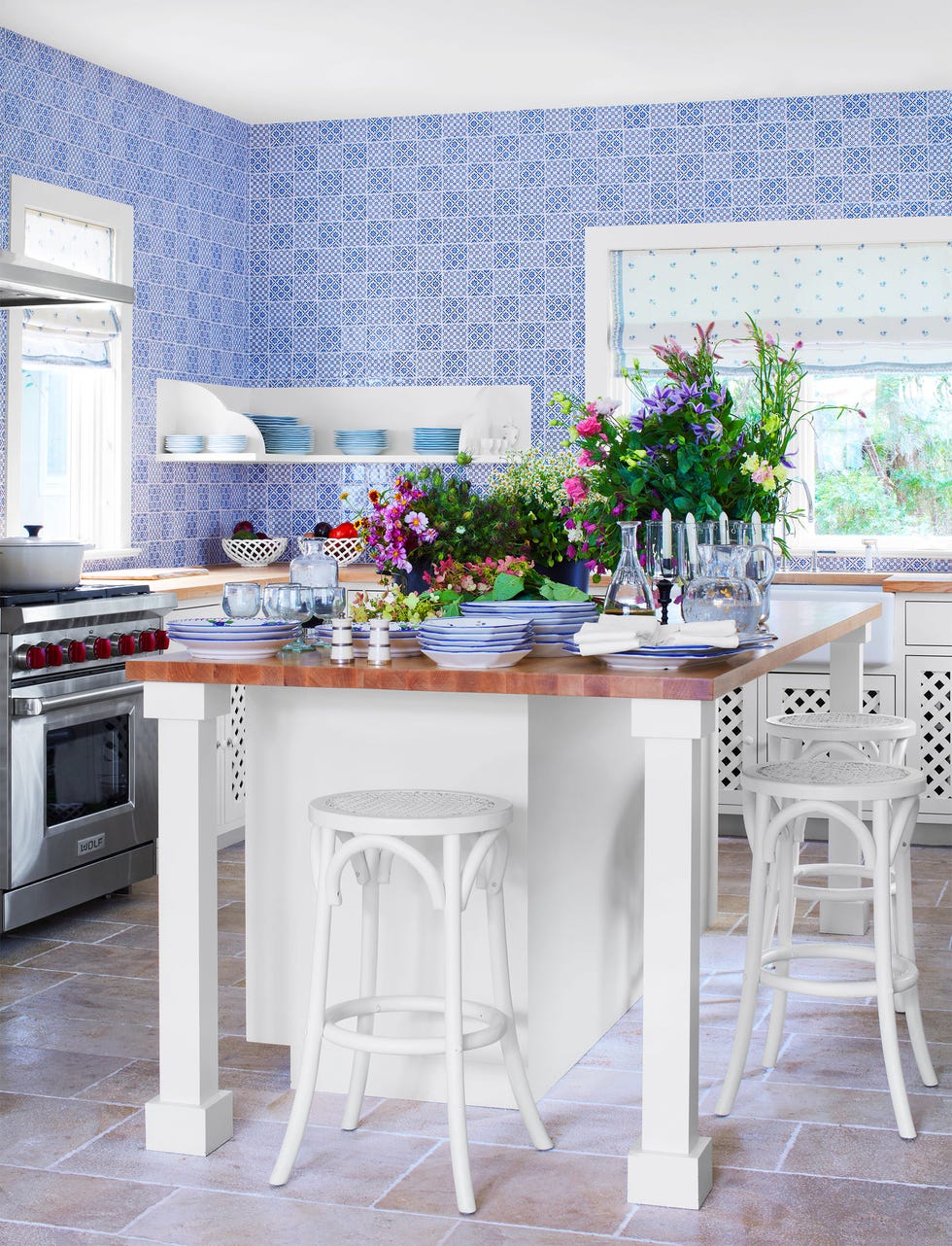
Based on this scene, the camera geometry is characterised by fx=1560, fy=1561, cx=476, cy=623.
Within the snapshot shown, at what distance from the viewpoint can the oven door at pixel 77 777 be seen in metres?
4.17

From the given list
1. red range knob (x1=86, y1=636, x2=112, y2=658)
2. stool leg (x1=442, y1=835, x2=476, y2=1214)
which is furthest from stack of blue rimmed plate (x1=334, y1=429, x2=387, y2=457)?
stool leg (x1=442, y1=835, x2=476, y2=1214)

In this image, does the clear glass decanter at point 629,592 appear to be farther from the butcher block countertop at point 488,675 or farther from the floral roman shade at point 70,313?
the floral roman shade at point 70,313

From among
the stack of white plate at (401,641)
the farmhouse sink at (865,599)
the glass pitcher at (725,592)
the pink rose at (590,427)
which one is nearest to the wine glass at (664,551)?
the glass pitcher at (725,592)

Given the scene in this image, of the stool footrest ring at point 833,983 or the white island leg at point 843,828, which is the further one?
the white island leg at point 843,828

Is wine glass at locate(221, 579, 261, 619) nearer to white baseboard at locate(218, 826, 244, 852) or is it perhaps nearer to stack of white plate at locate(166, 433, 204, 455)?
white baseboard at locate(218, 826, 244, 852)

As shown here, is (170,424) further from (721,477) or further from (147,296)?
(721,477)

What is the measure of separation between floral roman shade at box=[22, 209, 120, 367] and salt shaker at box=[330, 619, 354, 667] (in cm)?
262

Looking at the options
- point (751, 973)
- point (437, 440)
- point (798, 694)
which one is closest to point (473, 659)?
point (751, 973)

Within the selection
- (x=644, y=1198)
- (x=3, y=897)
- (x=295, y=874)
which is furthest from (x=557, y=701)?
(x=3, y=897)

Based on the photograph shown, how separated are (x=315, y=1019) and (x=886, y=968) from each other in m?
1.07

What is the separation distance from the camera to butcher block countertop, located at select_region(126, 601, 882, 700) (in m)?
2.52

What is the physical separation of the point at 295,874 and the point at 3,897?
1.38m

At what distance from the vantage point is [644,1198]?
2.60m

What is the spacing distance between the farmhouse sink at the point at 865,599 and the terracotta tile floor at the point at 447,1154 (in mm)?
1916
